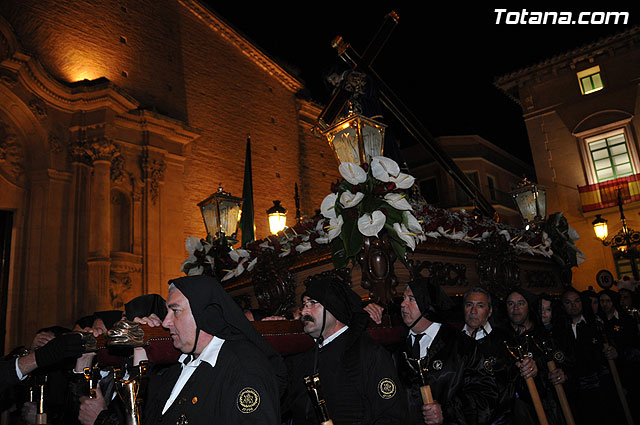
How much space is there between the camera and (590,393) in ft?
19.9

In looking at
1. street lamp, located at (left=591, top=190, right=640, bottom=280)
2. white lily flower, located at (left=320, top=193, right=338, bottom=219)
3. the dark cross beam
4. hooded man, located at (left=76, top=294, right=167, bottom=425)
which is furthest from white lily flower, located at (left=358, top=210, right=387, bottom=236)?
street lamp, located at (left=591, top=190, right=640, bottom=280)

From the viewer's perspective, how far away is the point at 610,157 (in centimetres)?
→ 1980

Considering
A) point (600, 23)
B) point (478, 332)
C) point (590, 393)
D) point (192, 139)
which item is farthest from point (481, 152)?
point (478, 332)

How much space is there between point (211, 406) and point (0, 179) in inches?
464

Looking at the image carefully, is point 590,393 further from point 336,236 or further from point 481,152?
point 481,152

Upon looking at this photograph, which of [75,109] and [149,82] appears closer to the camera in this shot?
[75,109]

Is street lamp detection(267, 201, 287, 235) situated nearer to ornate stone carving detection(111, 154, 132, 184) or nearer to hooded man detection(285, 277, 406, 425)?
ornate stone carving detection(111, 154, 132, 184)

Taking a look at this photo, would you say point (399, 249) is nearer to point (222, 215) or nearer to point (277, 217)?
point (222, 215)

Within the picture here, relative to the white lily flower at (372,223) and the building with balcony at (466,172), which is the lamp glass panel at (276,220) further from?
the building with balcony at (466,172)

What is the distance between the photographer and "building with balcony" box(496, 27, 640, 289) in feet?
62.5

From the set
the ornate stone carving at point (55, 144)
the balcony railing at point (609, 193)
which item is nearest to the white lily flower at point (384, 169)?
the ornate stone carving at point (55, 144)

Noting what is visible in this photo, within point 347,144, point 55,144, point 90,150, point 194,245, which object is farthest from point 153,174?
point 347,144

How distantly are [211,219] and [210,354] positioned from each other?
4.89m

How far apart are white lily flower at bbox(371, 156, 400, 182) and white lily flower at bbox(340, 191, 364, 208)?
0.79ft
